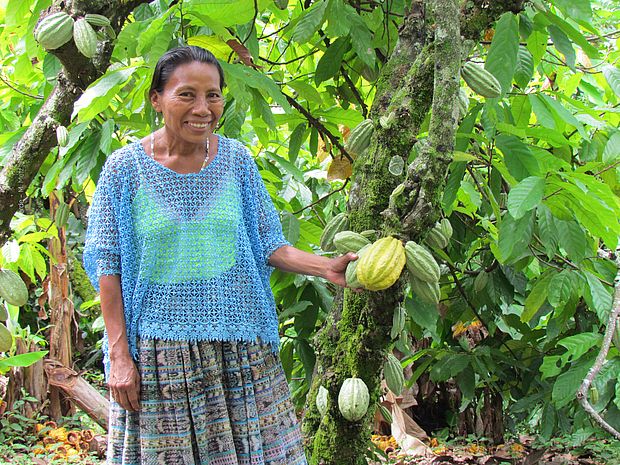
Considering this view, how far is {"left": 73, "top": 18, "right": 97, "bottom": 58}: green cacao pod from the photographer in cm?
170

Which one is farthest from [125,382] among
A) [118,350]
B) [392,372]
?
[392,372]

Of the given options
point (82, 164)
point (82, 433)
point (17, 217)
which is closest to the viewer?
point (82, 164)

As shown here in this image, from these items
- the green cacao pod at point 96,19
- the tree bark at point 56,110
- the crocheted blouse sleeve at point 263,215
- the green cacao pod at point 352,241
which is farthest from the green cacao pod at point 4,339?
the green cacao pod at point 352,241

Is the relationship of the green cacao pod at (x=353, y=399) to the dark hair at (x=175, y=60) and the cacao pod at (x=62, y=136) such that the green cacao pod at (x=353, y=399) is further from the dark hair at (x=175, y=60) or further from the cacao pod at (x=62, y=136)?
the cacao pod at (x=62, y=136)

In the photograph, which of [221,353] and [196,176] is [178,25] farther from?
[221,353]

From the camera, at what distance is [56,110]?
1.80 meters

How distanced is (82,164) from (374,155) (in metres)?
0.88

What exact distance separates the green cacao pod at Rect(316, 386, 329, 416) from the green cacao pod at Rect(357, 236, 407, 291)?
53 cm

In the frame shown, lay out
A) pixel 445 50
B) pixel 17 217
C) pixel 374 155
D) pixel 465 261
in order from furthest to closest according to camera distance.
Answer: pixel 17 217
pixel 465 261
pixel 374 155
pixel 445 50

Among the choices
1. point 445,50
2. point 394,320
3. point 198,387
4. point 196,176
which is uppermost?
point 445,50

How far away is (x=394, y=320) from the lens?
172 centimetres

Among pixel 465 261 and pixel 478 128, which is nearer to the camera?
pixel 478 128

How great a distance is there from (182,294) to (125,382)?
0.24m

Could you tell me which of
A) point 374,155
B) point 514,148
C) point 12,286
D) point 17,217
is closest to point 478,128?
point 514,148
